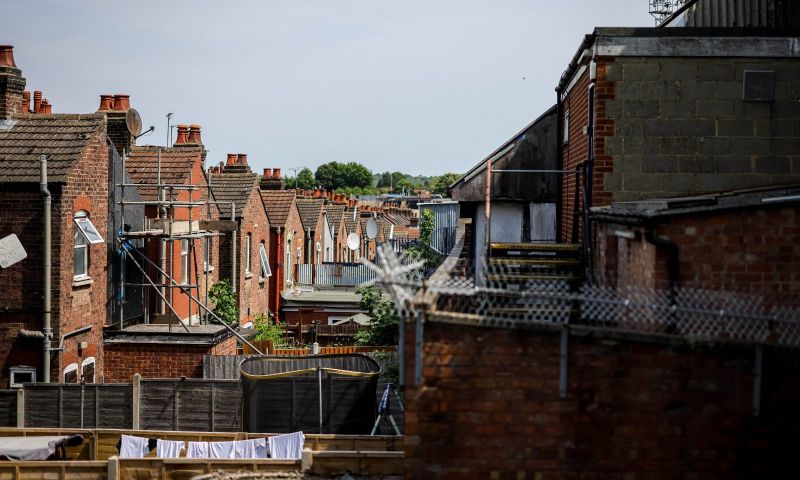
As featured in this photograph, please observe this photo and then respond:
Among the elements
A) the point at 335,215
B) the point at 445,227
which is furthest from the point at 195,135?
the point at 335,215

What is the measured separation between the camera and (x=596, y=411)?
26.9 feet

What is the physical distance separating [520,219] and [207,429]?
7184 millimetres

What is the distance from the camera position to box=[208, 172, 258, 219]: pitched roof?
29844 mm

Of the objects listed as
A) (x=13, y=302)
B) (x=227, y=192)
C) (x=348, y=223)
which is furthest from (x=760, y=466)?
(x=348, y=223)

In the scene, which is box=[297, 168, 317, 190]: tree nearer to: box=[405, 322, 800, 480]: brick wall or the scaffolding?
the scaffolding

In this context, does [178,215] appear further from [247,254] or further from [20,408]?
[20,408]

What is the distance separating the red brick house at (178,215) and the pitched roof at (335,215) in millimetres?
24779

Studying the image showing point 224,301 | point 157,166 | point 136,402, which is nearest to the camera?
point 136,402

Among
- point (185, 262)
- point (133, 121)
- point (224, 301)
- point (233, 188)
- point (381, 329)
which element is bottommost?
point (381, 329)

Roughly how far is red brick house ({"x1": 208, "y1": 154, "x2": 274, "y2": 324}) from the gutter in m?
9.99

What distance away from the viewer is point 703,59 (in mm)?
13484

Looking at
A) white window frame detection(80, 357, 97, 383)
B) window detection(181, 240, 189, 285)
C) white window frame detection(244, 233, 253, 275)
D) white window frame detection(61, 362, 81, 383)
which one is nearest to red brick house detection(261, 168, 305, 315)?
white window frame detection(244, 233, 253, 275)

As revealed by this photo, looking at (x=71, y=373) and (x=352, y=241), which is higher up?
(x=352, y=241)

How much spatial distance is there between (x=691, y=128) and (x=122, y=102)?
14320 millimetres
